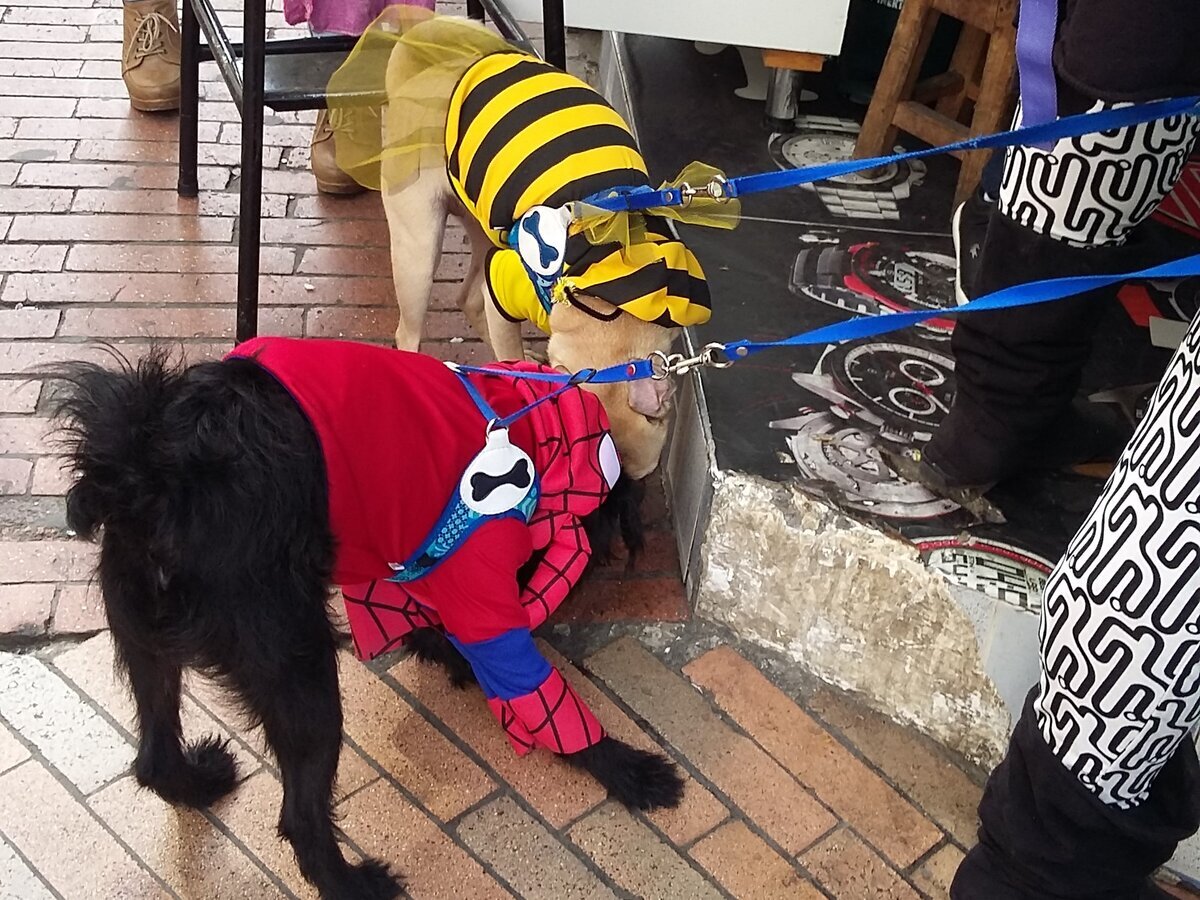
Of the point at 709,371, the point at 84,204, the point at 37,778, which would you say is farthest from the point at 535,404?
the point at 84,204

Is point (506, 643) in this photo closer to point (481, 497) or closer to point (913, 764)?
point (481, 497)

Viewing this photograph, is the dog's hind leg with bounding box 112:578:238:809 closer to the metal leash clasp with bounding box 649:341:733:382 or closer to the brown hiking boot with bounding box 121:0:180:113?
the metal leash clasp with bounding box 649:341:733:382

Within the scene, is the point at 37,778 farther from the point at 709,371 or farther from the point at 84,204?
the point at 84,204

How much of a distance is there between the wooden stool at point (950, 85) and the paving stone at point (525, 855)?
6.82 ft

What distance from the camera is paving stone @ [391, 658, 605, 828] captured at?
81.2 inches

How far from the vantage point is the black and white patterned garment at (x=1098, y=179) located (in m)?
1.59

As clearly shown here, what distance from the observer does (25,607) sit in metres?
2.26

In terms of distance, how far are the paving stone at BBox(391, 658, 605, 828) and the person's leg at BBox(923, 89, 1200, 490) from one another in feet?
2.98

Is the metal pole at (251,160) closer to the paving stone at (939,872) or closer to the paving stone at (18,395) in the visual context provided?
the paving stone at (18,395)

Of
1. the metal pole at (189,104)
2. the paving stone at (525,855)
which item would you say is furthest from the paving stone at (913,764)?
the metal pole at (189,104)

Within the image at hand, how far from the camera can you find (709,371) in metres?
2.52

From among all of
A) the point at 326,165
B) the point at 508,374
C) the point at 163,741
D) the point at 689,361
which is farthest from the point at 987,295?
the point at 326,165

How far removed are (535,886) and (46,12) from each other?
Result: 4.05 m

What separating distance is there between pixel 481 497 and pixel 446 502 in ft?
0.19
